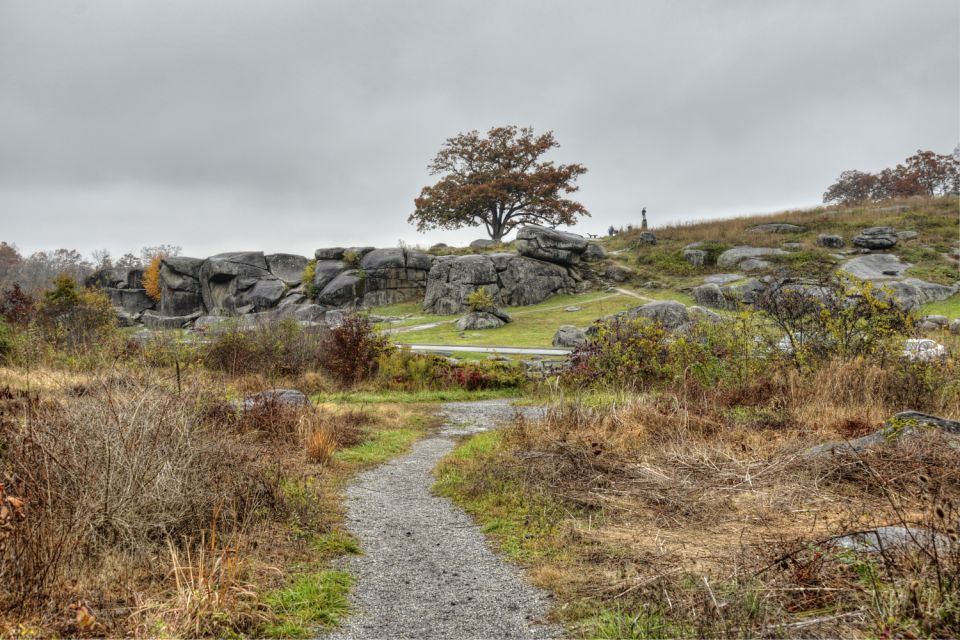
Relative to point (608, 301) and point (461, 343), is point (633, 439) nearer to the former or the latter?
point (461, 343)

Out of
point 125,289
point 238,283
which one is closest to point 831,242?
point 238,283

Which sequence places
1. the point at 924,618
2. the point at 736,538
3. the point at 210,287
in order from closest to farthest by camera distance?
the point at 924,618, the point at 736,538, the point at 210,287

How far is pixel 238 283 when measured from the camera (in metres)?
38.2

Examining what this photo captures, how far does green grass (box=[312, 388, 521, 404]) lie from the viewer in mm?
13950

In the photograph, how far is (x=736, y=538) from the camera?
13.9 feet

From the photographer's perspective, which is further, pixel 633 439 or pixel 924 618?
pixel 633 439

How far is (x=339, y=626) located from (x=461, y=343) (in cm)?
1949

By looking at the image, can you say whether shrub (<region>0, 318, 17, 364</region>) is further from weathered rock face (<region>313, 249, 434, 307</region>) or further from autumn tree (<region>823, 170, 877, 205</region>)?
autumn tree (<region>823, 170, 877, 205</region>)

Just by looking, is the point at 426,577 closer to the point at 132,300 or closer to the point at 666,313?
the point at 666,313

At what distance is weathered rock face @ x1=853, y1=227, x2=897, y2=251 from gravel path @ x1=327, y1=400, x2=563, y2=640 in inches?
1272

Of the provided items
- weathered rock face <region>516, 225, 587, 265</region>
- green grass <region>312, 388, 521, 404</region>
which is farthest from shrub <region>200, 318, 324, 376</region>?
weathered rock face <region>516, 225, 587, 265</region>

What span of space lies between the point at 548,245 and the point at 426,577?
1230 inches

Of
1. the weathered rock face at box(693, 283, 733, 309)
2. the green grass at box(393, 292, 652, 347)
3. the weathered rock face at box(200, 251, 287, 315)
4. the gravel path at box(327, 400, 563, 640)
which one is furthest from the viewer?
the weathered rock face at box(200, 251, 287, 315)

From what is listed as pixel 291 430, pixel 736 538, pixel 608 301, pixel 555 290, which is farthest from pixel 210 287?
pixel 736 538
